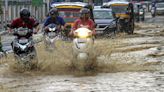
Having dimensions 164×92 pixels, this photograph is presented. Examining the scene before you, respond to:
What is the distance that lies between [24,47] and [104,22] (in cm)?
1816

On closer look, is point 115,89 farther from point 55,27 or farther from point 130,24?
point 130,24

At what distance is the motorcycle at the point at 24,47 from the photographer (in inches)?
524

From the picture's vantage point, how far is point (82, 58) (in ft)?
42.2

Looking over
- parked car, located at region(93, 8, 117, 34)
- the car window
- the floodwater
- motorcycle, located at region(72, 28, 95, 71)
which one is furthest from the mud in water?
the car window

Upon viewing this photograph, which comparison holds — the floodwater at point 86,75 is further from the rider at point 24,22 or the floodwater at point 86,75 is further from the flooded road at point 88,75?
the rider at point 24,22

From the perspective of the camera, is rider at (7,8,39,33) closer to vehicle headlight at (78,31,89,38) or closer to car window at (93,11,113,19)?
vehicle headlight at (78,31,89,38)

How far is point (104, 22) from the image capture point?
31.2 m

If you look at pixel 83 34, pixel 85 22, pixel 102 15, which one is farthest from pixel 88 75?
pixel 102 15

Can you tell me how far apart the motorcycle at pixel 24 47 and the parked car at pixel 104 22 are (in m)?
16.7

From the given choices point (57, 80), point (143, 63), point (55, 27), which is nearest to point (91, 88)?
point (57, 80)

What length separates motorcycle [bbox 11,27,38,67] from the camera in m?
13.3

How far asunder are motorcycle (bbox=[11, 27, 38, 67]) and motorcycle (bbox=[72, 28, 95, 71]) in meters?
1.03

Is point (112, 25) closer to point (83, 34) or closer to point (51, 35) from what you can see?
point (51, 35)

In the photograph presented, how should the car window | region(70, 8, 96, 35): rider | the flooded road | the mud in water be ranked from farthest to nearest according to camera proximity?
the car window → region(70, 8, 96, 35): rider → the mud in water → the flooded road
